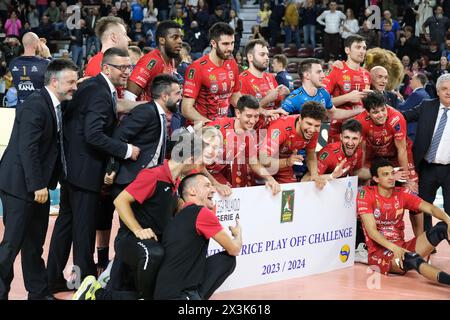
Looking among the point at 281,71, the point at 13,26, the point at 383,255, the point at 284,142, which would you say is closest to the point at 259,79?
the point at 284,142

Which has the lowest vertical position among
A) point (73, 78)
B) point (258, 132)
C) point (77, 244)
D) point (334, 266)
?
point (334, 266)

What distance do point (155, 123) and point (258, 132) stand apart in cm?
166

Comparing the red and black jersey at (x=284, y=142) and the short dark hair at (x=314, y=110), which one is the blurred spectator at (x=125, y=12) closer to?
the red and black jersey at (x=284, y=142)

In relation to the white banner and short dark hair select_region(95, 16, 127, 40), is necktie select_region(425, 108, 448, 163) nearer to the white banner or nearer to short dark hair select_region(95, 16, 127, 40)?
the white banner

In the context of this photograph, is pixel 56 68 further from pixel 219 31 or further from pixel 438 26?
pixel 438 26

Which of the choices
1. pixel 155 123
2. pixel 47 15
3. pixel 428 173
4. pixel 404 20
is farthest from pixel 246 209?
pixel 47 15

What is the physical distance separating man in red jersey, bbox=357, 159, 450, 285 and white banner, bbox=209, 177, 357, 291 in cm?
26

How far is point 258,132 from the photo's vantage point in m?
8.23

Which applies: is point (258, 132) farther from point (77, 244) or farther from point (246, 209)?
point (77, 244)

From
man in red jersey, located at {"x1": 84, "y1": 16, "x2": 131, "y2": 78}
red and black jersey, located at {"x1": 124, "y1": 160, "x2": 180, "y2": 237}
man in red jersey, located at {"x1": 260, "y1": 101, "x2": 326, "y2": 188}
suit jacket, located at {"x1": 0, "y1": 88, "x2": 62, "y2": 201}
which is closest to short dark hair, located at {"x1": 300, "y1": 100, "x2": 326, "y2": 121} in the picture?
man in red jersey, located at {"x1": 260, "y1": 101, "x2": 326, "y2": 188}

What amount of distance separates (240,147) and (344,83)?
6.79 feet

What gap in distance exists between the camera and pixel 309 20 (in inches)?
872

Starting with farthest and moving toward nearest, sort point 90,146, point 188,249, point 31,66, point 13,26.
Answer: point 13,26
point 31,66
point 90,146
point 188,249

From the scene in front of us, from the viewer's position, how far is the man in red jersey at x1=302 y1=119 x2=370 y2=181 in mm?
8359
